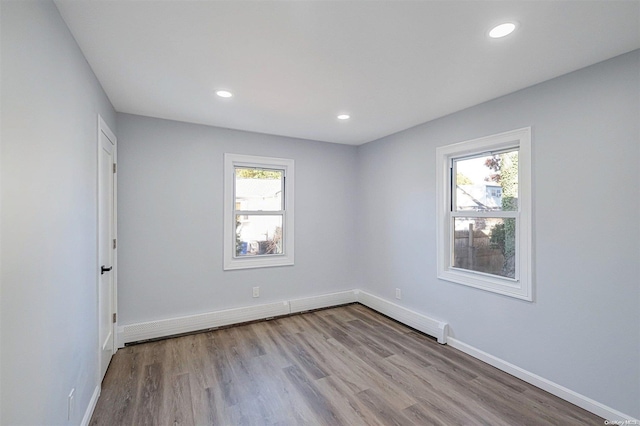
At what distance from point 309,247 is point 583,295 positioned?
3.01 m

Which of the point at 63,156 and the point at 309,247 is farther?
the point at 309,247

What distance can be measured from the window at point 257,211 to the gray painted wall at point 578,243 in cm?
227

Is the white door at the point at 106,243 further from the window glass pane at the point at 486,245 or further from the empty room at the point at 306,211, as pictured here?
the window glass pane at the point at 486,245

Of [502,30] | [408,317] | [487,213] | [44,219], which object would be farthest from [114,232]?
[487,213]

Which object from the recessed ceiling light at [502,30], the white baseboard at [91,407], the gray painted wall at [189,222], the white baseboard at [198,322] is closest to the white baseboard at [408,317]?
Answer: the gray painted wall at [189,222]

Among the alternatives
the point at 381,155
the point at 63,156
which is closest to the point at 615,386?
the point at 381,155

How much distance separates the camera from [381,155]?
4133mm

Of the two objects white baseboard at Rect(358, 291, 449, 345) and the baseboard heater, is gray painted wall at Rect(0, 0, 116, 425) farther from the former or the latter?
white baseboard at Rect(358, 291, 449, 345)

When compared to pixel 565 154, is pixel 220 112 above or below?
above

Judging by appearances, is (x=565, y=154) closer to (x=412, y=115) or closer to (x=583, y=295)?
(x=583, y=295)

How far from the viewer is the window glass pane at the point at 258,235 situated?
12.6ft

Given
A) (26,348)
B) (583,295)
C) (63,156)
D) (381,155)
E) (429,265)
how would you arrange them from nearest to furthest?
(26,348) → (63,156) → (583,295) → (429,265) → (381,155)

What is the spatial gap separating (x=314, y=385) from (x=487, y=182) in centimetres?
255

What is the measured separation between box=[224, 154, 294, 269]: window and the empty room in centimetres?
3
